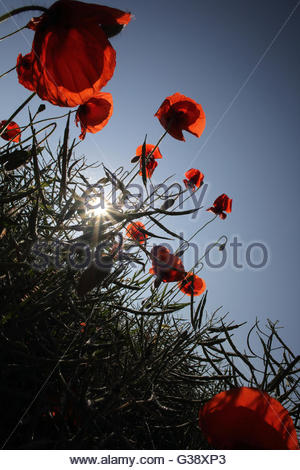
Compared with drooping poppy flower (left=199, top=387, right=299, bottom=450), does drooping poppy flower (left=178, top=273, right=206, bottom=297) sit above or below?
above

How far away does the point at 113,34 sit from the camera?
0.28 meters

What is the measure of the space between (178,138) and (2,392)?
0.63m

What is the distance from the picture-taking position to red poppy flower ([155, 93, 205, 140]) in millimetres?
652

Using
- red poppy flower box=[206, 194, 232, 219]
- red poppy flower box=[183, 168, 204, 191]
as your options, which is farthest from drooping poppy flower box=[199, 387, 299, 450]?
red poppy flower box=[206, 194, 232, 219]

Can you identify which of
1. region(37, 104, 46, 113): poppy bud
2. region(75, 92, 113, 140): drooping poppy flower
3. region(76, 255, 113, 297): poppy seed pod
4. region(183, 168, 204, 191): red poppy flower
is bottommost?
region(76, 255, 113, 297): poppy seed pod

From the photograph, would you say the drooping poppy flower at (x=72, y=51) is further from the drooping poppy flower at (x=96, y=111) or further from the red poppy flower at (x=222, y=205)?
the red poppy flower at (x=222, y=205)

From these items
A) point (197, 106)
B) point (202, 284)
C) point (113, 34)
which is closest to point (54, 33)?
point (113, 34)

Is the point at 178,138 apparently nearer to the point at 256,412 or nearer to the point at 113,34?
the point at 113,34

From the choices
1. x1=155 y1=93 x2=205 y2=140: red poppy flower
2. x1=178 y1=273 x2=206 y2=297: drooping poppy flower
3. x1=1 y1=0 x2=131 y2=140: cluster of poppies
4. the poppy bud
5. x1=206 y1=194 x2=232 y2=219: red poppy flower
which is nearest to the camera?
x1=1 y1=0 x2=131 y2=140: cluster of poppies

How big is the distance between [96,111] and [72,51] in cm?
24

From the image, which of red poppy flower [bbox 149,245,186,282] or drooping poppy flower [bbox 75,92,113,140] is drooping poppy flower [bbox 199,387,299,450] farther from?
drooping poppy flower [bbox 75,92,113,140]

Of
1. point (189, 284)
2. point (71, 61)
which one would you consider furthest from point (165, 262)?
point (71, 61)

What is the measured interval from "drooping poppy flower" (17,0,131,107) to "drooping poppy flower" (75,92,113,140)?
213 millimetres

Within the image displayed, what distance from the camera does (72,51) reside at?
0.27 metres
